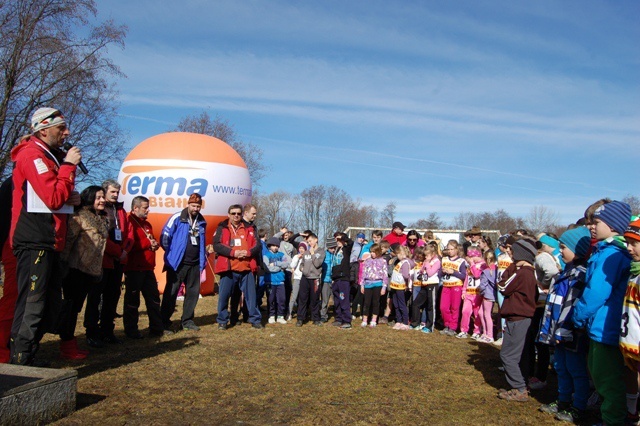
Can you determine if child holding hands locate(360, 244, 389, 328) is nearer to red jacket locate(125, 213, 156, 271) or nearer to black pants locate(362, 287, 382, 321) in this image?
black pants locate(362, 287, 382, 321)

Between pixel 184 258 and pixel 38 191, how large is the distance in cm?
417

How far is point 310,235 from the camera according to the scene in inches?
413

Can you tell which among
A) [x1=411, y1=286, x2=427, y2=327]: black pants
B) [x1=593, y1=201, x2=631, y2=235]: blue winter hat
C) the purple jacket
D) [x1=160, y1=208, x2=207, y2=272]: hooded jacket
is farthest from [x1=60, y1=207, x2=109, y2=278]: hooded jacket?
the purple jacket

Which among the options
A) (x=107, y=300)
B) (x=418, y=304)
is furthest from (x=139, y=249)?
(x=418, y=304)

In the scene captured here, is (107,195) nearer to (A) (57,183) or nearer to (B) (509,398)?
(A) (57,183)

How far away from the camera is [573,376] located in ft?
15.2

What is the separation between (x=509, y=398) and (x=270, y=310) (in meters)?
5.96

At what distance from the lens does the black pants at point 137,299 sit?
294 inches

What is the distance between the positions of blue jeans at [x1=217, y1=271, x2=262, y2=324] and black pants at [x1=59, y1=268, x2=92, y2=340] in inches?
112

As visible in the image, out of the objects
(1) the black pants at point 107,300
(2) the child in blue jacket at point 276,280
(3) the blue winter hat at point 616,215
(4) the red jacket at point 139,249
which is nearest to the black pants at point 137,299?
(4) the red jacket at point 139,249

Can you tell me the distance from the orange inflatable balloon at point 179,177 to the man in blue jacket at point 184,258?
175 inches

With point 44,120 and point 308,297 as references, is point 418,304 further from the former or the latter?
point 44,120

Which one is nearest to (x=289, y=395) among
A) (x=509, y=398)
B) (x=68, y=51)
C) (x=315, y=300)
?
(x=509, y=398)

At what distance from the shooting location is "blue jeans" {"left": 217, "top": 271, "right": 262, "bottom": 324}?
880 centimetres
